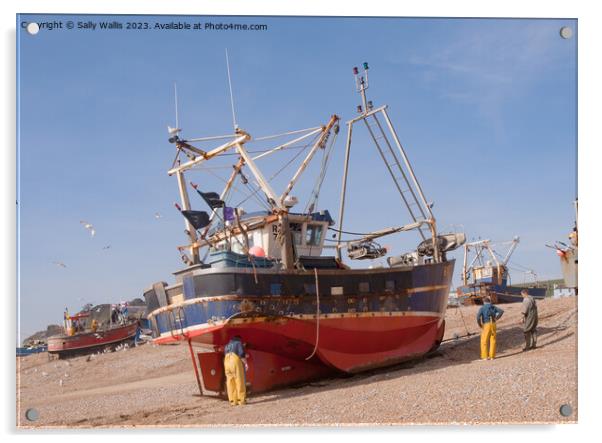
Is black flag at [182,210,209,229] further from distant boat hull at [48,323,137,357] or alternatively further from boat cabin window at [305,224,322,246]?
distant boat hull at [48,323,137,357]

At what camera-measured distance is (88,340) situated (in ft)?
119

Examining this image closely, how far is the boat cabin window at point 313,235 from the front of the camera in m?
17.3

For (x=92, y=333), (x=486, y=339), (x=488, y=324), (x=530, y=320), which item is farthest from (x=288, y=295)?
(x=92, y=333)

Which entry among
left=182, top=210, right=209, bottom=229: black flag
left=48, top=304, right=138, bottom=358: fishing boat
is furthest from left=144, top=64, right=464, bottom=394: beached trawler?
left=48, top=304, right=138, bottom=358: fishing boat

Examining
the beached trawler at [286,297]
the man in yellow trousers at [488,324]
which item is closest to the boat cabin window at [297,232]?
the beached trawler at [286,297]

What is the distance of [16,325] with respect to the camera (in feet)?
29.8

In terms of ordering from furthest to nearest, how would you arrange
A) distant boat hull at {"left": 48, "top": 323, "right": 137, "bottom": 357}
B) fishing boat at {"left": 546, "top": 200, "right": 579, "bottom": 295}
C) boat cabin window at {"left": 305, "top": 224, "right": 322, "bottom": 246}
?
distant boat hull at {"left": 48, "top": 323, "right": 137, "bottom": 357}
boat cabin window at {"left": 305, "top": 224, "right": 322, "bottom": 246}
fishing boat at {"left": 546, "top": 200, "right": 579, "bottom": 295}

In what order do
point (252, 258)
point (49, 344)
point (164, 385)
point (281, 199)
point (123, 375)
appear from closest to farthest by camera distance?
point (252, 258) → point (281, 199) → point (164, 385) → point (123, 375) → point (49, 344)

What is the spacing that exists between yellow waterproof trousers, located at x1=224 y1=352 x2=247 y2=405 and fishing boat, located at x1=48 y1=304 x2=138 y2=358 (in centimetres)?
2409

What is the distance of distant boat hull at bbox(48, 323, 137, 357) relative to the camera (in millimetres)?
35219

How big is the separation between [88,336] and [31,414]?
28180 millimetres

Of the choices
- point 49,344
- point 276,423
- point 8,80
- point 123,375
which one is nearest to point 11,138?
point 8,80

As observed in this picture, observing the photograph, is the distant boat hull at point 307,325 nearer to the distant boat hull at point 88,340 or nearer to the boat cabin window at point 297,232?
the boat cabin window at point 297,232
